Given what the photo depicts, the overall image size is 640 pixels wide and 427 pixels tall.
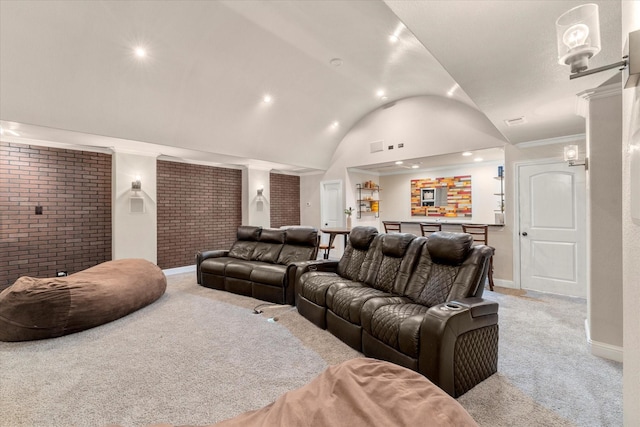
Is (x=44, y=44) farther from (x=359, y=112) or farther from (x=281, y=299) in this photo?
(x=359, y=112)

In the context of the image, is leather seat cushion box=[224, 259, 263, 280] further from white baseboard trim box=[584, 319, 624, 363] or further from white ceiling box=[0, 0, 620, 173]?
white baseboard trim box=[584, 319, 624, 363]

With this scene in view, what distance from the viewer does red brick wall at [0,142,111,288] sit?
4.36m

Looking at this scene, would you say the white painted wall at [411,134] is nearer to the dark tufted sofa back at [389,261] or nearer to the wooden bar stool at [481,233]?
the wooden bar stool at [481,233]

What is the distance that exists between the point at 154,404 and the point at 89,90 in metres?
3.96

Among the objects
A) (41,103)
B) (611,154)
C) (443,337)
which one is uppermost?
(41,103)

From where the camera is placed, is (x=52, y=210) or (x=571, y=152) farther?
(x=52, y=210)

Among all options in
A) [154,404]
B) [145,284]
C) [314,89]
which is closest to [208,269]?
[145,284]

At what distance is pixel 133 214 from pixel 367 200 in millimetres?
5367

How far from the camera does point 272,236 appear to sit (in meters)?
5.13

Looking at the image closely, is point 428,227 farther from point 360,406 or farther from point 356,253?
point 360,406

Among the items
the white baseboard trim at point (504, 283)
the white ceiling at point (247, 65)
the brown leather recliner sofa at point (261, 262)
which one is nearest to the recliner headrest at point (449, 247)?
the white ceiling at point (247, 65)

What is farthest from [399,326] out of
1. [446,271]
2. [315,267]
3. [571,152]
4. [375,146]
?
[375,146]

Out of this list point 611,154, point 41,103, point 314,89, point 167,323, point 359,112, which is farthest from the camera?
point 359,112

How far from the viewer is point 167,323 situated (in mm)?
3346
